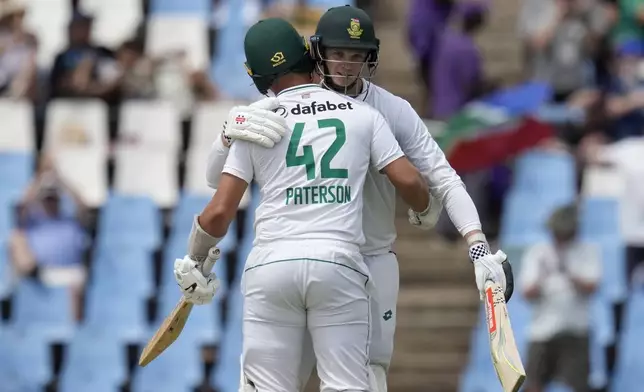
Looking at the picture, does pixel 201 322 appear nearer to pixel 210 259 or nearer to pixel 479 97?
→ pixel 479 97

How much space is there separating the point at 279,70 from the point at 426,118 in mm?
6560

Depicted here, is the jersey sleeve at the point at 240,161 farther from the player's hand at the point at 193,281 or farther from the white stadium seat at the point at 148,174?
the white stadium seat at the point at 148,174

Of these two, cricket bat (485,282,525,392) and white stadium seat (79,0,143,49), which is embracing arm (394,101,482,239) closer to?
cricket bat (485,282,525,392)

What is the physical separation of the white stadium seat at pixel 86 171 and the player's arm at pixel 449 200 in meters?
6.08

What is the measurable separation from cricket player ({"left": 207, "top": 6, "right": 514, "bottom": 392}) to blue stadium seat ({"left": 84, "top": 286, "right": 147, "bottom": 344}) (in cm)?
504

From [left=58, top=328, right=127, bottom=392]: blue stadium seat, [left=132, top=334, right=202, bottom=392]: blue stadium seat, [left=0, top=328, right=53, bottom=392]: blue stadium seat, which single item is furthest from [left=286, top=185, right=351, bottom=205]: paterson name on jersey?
[left=0, top=328, right=53, bottom=392]: blue stadium seat

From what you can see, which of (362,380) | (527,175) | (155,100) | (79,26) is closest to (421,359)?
(527,175)

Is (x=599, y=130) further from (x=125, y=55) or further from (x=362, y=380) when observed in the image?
(x=362, y=380)

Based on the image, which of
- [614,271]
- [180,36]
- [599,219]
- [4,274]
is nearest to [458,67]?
[599,219]

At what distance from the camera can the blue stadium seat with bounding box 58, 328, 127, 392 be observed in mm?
11141

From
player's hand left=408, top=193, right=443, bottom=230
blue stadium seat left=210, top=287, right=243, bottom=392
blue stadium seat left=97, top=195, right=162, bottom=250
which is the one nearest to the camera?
player's hand left=408, top=193, right=443, bottom=230

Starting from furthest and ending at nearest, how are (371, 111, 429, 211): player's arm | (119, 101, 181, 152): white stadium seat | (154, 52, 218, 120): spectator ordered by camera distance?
1. (154, 52, 218, 120): spectator
2. (119, 101, 181, 152): white stadium seat
3. (371, 111, 429, 211): player's arm

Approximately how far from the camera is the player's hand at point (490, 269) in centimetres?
600

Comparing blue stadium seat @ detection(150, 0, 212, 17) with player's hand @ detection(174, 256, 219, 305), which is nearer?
player's hand @ detection(174, 256, 219, 305)
